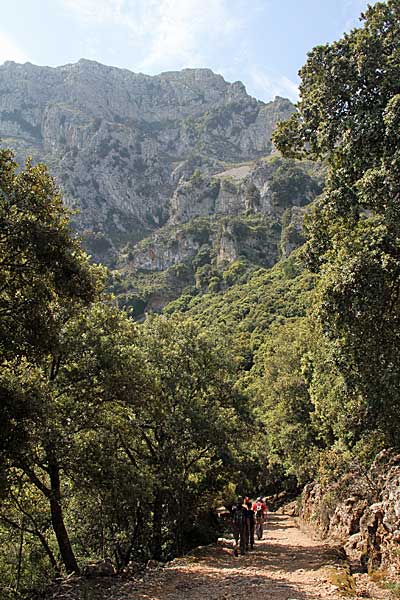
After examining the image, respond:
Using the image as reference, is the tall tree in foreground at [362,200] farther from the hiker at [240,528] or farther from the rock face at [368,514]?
the hiker at [240,528]

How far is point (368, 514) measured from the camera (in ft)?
43.9

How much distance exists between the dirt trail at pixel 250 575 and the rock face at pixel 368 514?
101 cm

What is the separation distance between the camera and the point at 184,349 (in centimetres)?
1839

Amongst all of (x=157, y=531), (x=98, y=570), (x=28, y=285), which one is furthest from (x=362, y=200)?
(x=157, y=531)

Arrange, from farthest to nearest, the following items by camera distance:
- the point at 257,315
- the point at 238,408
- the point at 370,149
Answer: the point at 257,315 < the point at 238,408 < the point at 370,149

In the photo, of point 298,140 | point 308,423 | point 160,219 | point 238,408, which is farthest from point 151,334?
point 160,219

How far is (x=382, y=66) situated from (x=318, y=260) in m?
5.40

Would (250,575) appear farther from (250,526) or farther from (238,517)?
(250,526)

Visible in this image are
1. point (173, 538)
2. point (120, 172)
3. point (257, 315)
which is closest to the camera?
point (173, 538)

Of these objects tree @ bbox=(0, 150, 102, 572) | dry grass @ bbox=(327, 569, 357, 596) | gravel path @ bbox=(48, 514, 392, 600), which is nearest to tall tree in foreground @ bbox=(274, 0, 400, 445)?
dry grass @ bbox=(327, 569, 357, 596)

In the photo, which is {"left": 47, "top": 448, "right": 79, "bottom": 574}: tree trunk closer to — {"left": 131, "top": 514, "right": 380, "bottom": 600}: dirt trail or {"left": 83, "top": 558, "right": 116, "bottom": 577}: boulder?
{"left": 83, "top": 558, "right": 116, "bottom": 577}: boulder

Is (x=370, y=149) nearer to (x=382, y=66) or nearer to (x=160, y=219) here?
(x=382, y=66)

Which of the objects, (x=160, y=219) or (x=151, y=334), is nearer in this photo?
(x=151, y=334)

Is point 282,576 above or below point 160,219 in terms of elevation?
below
